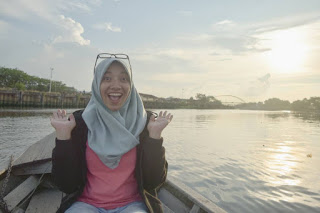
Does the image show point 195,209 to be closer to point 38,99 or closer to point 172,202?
point 172,202

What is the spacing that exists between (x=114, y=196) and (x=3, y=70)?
3282 inches

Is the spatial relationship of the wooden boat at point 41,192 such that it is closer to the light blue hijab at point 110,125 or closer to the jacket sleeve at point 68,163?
the light blue hijab at point 110,125

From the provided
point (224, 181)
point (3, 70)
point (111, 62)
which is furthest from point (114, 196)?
point (3, 70)

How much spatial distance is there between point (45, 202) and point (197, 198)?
88.2 inches

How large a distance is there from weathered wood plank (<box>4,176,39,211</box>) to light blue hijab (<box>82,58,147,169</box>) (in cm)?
200

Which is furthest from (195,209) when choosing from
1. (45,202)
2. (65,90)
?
(65,90)

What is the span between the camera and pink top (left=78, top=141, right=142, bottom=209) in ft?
7.59

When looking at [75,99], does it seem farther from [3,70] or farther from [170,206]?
[170,206]

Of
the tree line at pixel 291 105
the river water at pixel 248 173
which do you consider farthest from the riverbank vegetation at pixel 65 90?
the river water at pixel 248 173

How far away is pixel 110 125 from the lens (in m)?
2.34

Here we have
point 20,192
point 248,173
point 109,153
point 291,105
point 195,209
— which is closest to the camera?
point 109,153

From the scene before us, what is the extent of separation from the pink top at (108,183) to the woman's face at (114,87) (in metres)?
0.47

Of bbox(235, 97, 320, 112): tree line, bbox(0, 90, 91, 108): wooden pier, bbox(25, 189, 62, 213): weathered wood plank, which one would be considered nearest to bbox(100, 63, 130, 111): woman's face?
bbox(25, 189, 62, 213): weathered wood plank

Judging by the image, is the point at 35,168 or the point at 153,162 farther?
the point at 35,168
